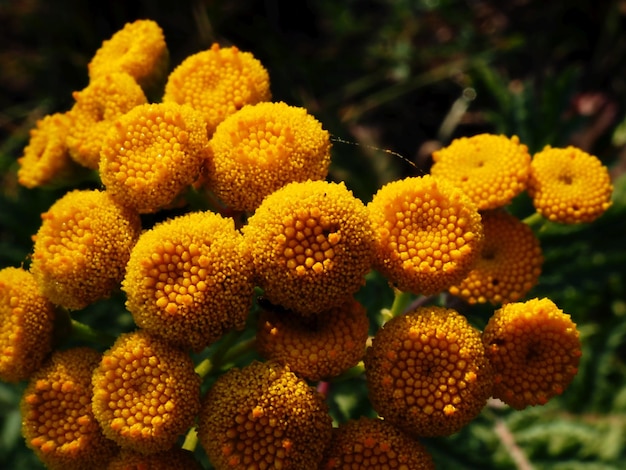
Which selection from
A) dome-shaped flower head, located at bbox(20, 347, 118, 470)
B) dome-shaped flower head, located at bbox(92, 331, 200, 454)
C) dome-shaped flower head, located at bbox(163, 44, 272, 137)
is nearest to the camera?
dome-shaped flower head, located at bbox(92, 331, 200, 454)

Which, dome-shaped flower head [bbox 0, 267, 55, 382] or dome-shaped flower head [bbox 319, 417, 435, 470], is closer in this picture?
dome-shaped flower head [bbox 319, 417, 435, 470]

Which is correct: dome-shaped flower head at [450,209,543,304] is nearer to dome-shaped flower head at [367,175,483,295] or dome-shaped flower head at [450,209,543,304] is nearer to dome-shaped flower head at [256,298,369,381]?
dome-shaped flower head at [367,175,483,295]

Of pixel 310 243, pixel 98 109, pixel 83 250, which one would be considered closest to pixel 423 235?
pixel 310 243

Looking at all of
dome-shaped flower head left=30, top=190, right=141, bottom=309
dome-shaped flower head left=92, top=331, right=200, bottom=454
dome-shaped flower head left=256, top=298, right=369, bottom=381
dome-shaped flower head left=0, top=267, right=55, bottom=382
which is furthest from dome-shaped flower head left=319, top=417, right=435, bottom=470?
dome-shaped flower head left=0, top=267, right=55, bottom=382

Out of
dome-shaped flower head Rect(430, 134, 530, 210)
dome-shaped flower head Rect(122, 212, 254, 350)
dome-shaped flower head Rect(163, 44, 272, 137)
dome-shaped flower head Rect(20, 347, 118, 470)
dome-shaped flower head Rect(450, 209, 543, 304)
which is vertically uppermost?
dome-shaped flower head Rect(163, 44, 272, 137)

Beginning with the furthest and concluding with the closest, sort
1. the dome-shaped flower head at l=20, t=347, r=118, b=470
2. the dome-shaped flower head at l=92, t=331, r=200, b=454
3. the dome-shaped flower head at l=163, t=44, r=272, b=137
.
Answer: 1. the dome-shaped flower head at l=163, t=44, r=272, b=137
2. the dome-shaped flower head at l=20, t=347, r=118, b=470
3. the dome-shaped flower head at l=92, t=331, r=200, b=454

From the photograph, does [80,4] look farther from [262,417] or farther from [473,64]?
[262,417]

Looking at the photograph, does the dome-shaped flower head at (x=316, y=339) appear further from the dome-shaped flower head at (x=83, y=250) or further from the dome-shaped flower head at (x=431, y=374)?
the dome-shaped flower head at (x=83, y=250)
